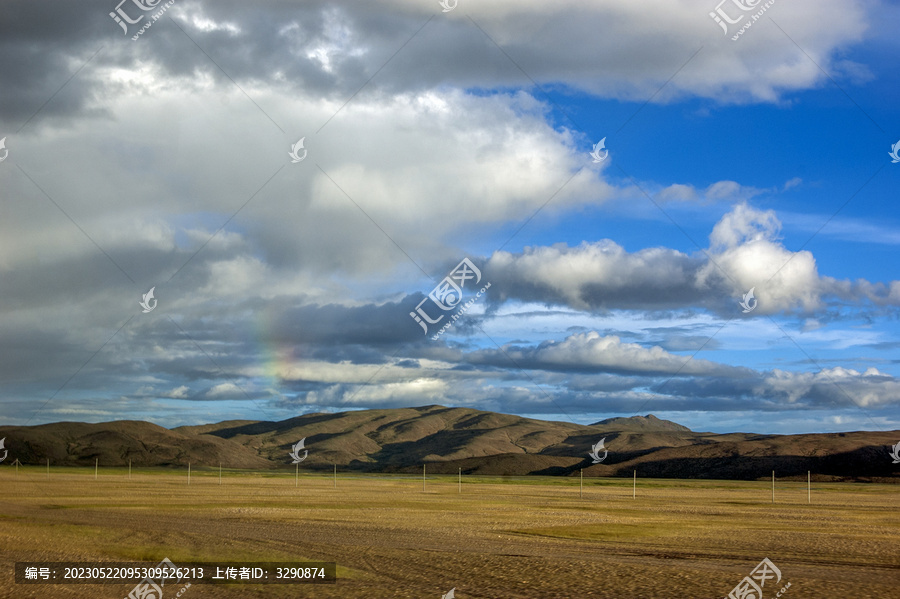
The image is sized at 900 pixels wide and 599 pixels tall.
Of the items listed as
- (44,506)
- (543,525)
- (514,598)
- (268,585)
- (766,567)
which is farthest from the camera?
(44,506)

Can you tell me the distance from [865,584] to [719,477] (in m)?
184

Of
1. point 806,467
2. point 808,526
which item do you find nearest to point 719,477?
point 806,467

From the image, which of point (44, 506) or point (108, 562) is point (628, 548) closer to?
point (108, 562)

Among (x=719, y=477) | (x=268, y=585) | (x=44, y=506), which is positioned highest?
(x=268, y=585)

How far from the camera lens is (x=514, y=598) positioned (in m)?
21.9

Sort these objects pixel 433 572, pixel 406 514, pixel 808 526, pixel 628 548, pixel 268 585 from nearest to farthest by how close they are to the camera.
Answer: pixel 268 585 < pixel 433 572 < pixel 628 548 < pixel 808 526 < pixel 406 514

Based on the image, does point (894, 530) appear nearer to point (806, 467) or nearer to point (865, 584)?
point (865, 584)

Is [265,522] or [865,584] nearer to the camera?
[865,584]

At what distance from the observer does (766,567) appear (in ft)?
96.1

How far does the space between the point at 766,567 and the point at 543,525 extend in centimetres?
2190

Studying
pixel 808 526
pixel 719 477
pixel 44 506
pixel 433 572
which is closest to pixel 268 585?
pixel 433 572

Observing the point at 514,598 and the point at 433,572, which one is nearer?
the point at 514,598

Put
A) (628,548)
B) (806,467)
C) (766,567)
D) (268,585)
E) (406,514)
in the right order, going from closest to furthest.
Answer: (268,585)
(766,567)
(628,548)
(406,514)
(806,467)

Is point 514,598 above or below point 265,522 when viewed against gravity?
above
